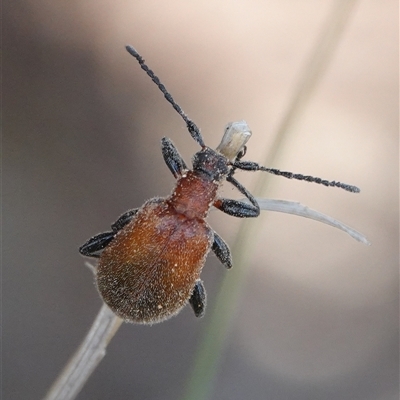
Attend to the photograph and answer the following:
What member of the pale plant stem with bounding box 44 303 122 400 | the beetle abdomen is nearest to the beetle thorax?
the beetle abdomen

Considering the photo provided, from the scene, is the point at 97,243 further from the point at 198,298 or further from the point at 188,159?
the point at 188,159

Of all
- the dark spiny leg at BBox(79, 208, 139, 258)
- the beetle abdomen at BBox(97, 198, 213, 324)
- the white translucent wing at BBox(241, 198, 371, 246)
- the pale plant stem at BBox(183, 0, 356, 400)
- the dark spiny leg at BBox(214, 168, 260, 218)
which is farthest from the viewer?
the pale plant stem at BBox(183, 0, 356, 400)

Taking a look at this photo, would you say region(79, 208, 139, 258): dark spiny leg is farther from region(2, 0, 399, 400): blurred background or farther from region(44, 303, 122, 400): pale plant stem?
region(2, 0, 399, 400): blurred background

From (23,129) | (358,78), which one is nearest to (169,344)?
(23,129)

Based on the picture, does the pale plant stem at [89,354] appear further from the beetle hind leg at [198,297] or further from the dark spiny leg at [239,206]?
the dark spiny leg at [239,206]

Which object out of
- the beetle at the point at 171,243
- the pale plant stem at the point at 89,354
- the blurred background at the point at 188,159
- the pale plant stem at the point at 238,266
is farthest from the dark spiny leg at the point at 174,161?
the blurred background at the point at 188,159

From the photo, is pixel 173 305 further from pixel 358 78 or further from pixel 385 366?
pixel 358 78
